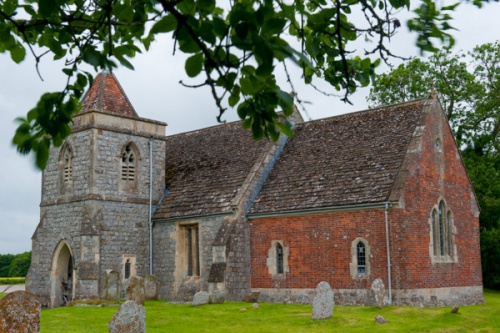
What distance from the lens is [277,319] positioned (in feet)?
63.5

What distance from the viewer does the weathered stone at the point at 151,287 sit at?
92.1 ft

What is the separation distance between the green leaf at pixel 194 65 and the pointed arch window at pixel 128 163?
25.6 meters

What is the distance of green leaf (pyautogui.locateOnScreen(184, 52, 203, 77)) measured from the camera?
3.48 meters

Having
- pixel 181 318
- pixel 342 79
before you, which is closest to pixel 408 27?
pixel 342 79

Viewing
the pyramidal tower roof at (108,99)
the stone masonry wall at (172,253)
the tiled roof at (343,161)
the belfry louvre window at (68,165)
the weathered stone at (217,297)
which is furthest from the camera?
the belfry louvre window at (68,165)

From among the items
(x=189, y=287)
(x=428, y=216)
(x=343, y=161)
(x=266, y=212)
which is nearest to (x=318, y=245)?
(x=266, y=212)

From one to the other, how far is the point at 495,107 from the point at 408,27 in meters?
38.5

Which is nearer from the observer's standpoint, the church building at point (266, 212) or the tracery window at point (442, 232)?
the church building at point (266, 212)

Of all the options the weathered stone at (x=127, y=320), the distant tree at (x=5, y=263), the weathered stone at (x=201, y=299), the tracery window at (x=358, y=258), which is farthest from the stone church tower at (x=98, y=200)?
the distant tree at (x=5, y=263)

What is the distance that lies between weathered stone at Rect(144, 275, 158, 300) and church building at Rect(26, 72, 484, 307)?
18cm

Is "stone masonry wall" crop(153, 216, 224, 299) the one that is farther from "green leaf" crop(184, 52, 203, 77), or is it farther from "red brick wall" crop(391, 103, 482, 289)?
"green leaf" crop(184, 52, 203, 77)

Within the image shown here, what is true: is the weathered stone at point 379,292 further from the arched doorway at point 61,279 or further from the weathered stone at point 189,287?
the arched doorway at point 61,279

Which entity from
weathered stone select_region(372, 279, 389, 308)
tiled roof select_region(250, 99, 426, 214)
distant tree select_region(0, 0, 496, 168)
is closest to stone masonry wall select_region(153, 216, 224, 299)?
tiled roof select_region(250, 99, 426, 214)

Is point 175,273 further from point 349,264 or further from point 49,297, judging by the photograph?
point 349,264
